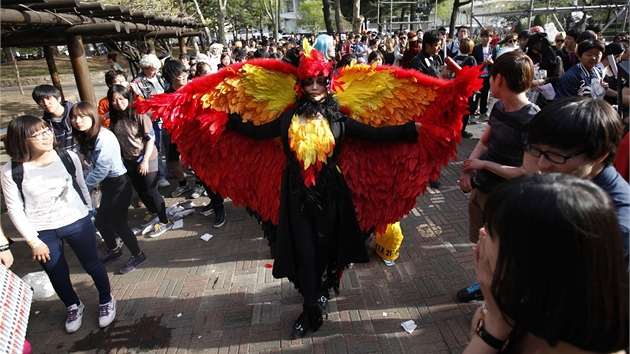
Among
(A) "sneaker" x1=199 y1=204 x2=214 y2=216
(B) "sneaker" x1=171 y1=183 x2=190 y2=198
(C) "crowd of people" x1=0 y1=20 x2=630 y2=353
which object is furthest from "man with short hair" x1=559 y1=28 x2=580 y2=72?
(B) "sneaker" x1=171 y1=183 x2=190 y2=198

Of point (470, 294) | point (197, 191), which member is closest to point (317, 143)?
point (470, 294)

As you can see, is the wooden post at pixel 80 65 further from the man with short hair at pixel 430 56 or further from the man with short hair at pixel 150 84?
the man with short hair at pixel 430 56

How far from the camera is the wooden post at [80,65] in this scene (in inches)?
215

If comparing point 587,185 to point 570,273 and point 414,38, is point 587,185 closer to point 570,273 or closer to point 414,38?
point 570,273

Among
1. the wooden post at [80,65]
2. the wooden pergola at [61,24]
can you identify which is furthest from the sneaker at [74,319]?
the wooden post at [80,65]

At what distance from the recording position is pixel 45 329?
2.99 metres

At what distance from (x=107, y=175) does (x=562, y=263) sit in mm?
3468

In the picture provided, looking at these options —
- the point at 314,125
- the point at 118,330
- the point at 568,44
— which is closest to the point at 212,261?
the point at 118,330

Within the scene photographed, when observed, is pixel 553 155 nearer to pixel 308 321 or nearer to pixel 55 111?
pixel 308 321

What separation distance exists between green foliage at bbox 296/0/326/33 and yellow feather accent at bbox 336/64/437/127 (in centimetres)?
5915

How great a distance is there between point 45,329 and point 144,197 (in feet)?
5.45

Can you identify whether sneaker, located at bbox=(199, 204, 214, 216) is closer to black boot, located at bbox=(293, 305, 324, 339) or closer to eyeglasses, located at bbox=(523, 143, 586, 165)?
black boot, located at bbox=(293, 305, 324, 339)

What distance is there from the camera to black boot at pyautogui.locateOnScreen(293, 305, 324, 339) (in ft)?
8.77

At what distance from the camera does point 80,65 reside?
5.65m
